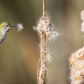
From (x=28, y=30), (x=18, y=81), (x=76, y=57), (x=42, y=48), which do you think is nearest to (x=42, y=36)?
(x=42, y=48)

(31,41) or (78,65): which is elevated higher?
(31,41)

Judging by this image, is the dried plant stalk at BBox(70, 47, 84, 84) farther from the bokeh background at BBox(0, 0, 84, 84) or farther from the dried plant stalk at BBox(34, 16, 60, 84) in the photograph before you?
the bokeh background at BBox(0, 0, 84, 84)

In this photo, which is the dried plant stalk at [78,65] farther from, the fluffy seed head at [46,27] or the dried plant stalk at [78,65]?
the fluffy seed head at [46,27]

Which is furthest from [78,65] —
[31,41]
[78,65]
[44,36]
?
[31,41]

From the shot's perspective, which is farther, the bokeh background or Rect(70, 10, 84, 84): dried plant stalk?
the bokeh background

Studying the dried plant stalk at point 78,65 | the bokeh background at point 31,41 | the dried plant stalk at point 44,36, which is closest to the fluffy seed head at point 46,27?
the dried plant stalk at point 44,36

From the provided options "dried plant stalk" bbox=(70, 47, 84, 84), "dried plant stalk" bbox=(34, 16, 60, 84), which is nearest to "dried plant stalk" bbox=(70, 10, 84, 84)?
"dried plant stalk" bbox=(70, 47, 84, 84)

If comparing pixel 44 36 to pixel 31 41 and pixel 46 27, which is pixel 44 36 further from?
pixel 31 41

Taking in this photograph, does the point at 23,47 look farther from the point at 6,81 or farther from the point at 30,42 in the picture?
the point at 6,81
